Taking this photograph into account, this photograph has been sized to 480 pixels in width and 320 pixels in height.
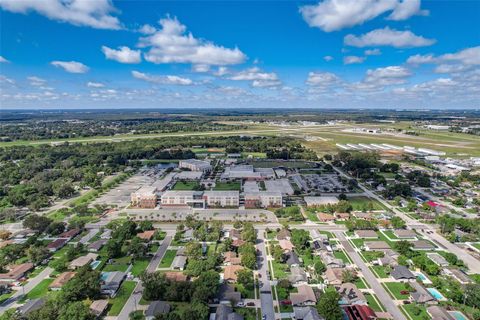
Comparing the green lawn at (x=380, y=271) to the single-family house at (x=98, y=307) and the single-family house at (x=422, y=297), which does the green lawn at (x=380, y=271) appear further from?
the single-family house at (x=98, y=307)

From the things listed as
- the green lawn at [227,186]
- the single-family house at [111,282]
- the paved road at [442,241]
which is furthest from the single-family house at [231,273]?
the green lawn at [227,186]

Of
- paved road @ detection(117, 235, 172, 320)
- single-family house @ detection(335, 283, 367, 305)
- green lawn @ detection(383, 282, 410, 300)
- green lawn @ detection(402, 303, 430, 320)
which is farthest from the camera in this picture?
green lawn @ detection(383, 282, 410, 300)

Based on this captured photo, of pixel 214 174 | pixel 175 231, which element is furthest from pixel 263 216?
pixel 214 174

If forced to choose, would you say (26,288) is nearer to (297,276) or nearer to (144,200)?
(144,200)

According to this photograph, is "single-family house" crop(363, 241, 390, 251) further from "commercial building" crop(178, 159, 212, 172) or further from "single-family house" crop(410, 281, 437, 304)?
"commercial building" crop(178, 159, 212, 172)

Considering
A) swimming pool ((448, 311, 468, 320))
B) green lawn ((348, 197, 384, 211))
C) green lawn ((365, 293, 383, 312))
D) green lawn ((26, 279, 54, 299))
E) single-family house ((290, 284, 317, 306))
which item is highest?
green lawn ((348, 197, 384, 211))

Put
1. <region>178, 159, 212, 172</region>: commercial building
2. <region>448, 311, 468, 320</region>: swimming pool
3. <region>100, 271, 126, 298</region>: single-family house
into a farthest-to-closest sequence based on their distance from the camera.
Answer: <region>178, 159, 212, 172</region>: commercial building < <region>100, 271, 126, 298</region>: single-family house < <region>448, 311, 468, 320</region>: swimming pool

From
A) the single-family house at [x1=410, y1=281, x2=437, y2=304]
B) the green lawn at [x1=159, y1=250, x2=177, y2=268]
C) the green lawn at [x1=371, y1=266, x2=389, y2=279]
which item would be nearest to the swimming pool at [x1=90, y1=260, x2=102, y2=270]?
the green lawn at [x1=159, y1=250, x2=177, y2=268]
